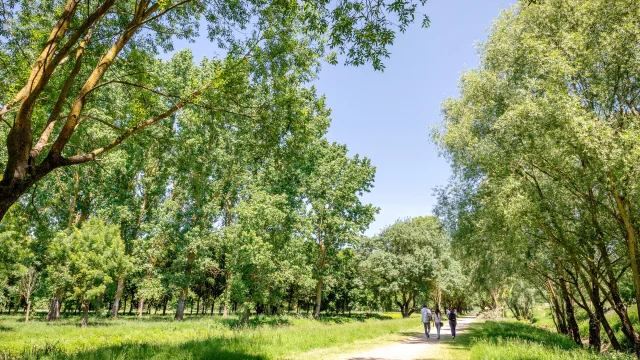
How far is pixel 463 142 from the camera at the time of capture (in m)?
15.4

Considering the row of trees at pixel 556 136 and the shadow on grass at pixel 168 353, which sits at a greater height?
the row of trees at pixel 556 136

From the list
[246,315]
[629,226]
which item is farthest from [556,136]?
[246,315]

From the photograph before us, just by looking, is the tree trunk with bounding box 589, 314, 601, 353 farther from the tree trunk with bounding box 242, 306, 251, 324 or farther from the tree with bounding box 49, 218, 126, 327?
the tree with bounding box 49, 218, 126, 327

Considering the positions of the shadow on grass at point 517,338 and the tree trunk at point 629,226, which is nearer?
the tree trunk at point 629,226

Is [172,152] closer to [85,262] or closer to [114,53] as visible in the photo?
[114,53]

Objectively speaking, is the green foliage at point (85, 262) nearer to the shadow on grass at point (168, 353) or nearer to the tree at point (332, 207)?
the shadow on grass at point (168, 353)

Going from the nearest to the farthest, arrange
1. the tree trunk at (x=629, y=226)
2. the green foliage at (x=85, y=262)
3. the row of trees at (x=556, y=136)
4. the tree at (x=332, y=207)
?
the row of trees at (x=556, y=136) < the tree trunk at (x=629, y=226) < the green foliage at (x=85, y=262) < the tree at (x=332, y=207)

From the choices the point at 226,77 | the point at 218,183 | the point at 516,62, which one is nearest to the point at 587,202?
the point at 516,62

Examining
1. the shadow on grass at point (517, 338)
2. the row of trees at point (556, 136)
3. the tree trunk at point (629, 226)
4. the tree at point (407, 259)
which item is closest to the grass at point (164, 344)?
the shadow on grass at point (517, 338)

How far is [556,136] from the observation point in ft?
34.6

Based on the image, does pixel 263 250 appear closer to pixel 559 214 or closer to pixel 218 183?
pixel 218 183

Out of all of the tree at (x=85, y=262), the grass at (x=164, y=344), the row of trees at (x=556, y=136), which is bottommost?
the grass at (x=164, y=344)

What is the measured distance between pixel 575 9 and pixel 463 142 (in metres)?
6.14

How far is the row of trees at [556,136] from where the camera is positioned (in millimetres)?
9945
